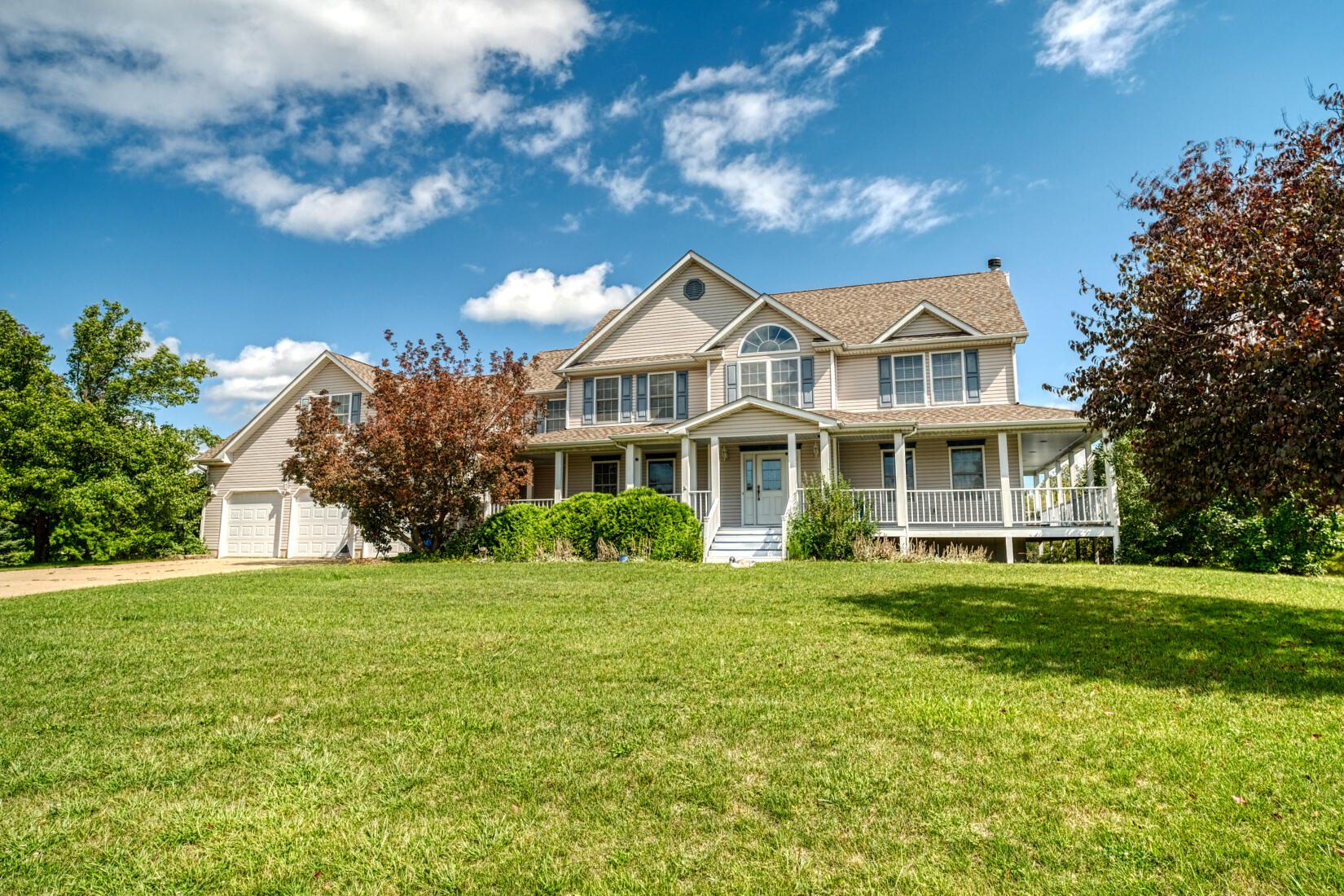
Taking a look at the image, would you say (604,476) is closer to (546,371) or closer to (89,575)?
(546,371)

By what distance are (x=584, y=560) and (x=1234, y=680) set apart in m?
12.9

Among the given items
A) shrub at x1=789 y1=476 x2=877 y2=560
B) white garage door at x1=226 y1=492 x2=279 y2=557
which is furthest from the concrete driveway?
shrub at x1=789 y1=476 x2=877 y2=560

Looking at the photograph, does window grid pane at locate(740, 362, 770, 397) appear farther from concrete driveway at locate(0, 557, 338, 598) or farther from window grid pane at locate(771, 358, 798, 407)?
concrete driveway at locate(0, 557, 338, 598)

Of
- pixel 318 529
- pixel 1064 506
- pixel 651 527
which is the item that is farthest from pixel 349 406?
pixel 1064 506

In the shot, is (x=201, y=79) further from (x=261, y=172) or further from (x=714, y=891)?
(x=714, y=891)

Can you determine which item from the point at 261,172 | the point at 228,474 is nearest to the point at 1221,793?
the point at 261,172

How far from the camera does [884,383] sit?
67.5 ft

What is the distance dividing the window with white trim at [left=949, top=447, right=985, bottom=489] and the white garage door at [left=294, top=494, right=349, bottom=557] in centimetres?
1950

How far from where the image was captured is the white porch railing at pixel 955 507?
58.7 feet

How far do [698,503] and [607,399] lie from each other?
5577 millimetres

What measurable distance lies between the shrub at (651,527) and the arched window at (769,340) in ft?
20.3

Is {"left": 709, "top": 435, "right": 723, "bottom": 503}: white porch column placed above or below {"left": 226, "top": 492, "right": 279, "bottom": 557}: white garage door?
above

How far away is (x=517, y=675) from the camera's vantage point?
576cm

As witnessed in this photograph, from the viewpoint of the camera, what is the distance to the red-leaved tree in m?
17.8
